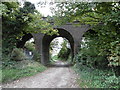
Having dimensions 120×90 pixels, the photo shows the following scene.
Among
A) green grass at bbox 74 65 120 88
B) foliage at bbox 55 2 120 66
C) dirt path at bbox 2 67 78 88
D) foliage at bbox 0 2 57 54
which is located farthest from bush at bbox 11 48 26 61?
green grass at bbox 74 65 120 88

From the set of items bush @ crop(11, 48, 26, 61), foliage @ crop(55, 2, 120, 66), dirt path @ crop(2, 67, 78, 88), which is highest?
foliage @ crop(55, 2, 120, 66)

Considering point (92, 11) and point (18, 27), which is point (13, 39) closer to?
point (18, 27)

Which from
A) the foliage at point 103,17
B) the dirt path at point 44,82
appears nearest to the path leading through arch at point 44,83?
the dirt path at point 44,82

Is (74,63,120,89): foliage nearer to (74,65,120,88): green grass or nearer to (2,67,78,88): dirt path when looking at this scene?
(74,65,120,88): green grass

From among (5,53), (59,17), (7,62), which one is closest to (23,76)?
(7,62)

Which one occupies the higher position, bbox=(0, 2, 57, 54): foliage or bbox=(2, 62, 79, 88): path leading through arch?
bbox=(0, 2, 57, 54): foliage

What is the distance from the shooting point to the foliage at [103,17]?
8.39 feet

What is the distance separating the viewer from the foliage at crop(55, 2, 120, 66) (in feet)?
8.39

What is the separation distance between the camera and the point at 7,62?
6.37 m

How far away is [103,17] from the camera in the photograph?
300 cm

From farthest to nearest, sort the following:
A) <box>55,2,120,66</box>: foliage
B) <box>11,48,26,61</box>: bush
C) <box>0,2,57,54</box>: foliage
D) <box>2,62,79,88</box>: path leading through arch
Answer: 1. <box>11,48,26,61</box>: bush
2. <box>0,2,57,54</box>: foliage
3. <box>2,62,79,88</box>: path leading through arch
4. <box>55,2,120,66</box>: foliage

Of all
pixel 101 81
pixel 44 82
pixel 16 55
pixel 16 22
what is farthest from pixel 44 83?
pixel 16 22

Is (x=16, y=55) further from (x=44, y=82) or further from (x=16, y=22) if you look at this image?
(x=44, y=82)

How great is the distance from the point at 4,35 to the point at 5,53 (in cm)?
124
